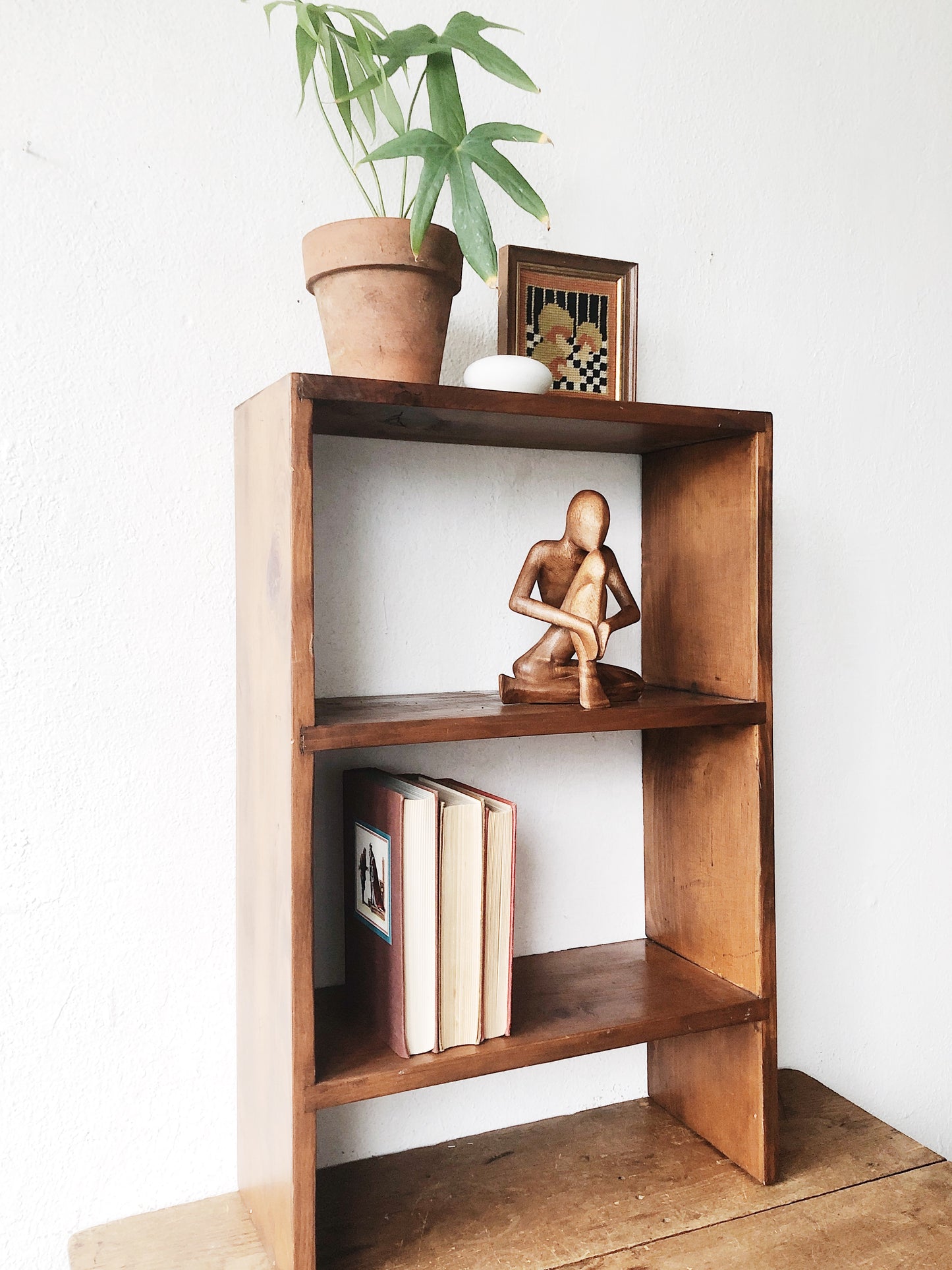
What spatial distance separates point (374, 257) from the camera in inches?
38.5

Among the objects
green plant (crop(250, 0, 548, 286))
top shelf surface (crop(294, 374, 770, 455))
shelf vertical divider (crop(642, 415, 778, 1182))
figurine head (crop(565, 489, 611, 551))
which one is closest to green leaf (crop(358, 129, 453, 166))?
green plant (crop(250, 0, 548, 286))

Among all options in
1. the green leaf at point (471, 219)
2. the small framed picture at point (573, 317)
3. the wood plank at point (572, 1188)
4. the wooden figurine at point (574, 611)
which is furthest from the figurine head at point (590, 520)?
the wood plank at point (572, 1188)

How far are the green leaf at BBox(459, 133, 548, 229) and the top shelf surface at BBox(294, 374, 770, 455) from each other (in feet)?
0.59

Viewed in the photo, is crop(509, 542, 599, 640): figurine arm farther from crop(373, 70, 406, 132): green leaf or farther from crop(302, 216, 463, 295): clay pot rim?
crop(373, 70, 406, 132): green leaf

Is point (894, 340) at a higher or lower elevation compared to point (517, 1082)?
higher

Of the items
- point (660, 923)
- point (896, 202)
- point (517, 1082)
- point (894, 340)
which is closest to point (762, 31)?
point (896, 202)

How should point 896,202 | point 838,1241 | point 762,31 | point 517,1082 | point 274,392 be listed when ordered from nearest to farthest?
point 274,392, point 838,1241, point 517,1082, point 762,31, point 896,202

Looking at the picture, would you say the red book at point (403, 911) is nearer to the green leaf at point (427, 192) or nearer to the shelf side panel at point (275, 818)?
the shelf side panel at point (275, 818)

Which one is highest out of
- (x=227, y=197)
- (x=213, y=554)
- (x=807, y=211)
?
(x=807, y=211)

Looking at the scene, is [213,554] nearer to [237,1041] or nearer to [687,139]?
[237,1041]

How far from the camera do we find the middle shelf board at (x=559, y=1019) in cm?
97

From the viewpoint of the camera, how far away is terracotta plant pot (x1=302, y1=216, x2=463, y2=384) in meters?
0.98

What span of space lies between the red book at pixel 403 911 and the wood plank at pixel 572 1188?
23 cm

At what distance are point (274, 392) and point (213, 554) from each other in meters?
0.25
